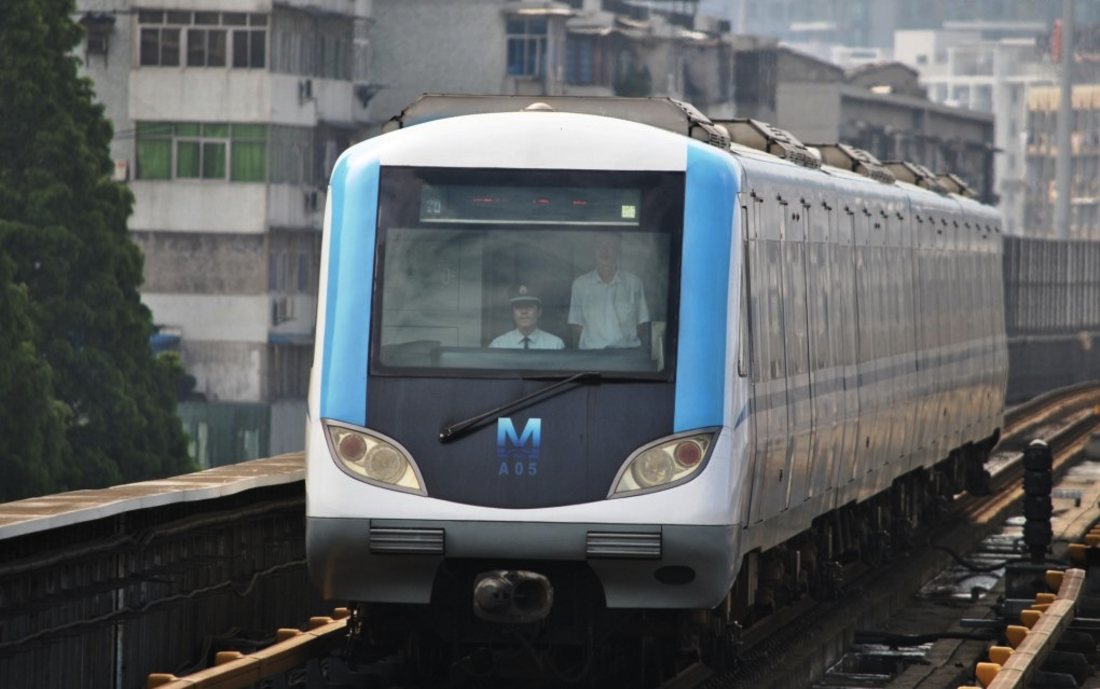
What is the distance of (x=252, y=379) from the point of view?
6494cm

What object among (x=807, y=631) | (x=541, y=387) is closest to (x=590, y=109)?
(x=541, y=387)

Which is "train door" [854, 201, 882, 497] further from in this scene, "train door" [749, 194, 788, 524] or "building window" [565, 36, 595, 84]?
"building window" [565, 36, 595, 84]

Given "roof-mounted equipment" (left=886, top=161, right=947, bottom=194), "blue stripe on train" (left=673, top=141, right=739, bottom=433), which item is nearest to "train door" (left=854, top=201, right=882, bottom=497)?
"blue stripe on train" (left=673, top=141, right=739, bottom=433)

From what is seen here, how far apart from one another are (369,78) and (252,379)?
11690 millimetres

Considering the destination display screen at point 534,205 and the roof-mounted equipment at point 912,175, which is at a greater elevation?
the roof-mounted equipment at point 912,175

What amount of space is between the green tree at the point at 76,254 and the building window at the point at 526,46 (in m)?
31.7

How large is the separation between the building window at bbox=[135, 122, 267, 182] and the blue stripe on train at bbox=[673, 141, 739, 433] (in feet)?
179

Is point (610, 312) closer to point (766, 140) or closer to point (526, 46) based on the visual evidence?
point (766, 140)

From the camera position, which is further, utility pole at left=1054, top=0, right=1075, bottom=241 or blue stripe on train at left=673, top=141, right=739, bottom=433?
utility pole at left=1054, top=0, right=1075, bottom=241

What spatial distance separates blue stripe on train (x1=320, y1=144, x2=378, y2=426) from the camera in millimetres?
11562

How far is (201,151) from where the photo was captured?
6612 centimetres

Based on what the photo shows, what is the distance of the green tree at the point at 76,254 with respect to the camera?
43281 millimetres

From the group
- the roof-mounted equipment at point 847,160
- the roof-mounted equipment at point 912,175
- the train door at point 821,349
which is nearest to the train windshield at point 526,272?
the train door at point 821,349

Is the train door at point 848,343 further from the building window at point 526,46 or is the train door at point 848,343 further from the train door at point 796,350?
the building window at point 526,46
